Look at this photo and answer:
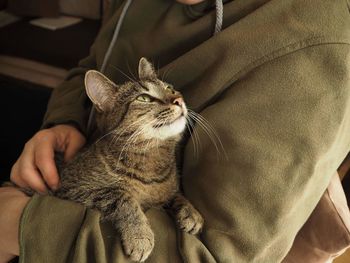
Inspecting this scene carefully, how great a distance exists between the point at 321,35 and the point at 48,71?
194 cm

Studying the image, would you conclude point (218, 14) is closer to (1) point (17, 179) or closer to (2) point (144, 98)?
(2) point (144, 98)

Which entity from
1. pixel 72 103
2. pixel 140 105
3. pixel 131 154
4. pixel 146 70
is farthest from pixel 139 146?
pixel 72 103

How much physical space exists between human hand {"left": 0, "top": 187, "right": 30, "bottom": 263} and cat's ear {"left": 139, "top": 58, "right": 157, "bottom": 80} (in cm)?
48

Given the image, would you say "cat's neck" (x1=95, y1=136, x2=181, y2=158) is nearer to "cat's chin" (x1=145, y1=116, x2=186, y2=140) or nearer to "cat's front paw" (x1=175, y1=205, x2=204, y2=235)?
"cat's chin" (x1=145, y1=116, x2=186, y2=140)

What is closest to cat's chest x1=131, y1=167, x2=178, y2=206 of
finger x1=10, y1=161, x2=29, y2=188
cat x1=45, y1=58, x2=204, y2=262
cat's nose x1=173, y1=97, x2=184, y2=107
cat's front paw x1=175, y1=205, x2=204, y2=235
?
cat x1=45, y1=58, x2=204, y2=262


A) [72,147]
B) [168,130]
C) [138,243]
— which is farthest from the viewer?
[72,147]

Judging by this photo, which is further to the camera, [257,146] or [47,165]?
[47,165]

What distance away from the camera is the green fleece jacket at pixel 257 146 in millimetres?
666

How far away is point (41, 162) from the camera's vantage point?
0.93 metres

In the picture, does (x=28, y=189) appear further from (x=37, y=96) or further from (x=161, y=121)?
(x=37, y=96)

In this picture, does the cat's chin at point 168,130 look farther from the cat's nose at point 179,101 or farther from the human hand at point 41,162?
the human hand at point 41,162

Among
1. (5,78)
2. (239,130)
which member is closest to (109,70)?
(239,130)

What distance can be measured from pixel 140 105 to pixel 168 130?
14 centimetres

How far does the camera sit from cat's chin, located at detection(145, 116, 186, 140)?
900 millimetres
